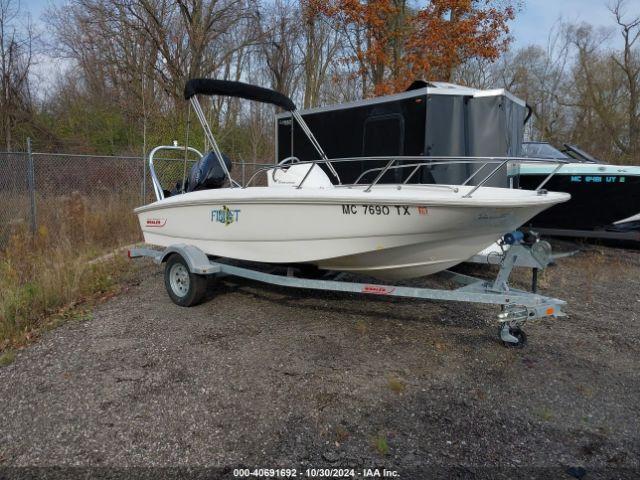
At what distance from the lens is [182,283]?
4.68 meters

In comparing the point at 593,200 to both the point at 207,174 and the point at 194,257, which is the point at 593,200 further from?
the point at 194,257

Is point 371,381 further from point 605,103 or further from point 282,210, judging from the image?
point 605,103

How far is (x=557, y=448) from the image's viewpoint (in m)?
2.39

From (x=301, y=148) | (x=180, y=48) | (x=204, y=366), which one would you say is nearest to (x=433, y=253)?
(x=204, y=366)

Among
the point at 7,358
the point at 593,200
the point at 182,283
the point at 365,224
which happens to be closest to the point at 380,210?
the point at 365,224

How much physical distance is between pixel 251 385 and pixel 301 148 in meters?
5.16

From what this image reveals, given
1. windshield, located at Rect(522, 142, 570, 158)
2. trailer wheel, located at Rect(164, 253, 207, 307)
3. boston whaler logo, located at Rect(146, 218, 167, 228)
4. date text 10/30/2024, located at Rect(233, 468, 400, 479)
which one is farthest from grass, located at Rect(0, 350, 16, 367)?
windshield, located at Rect(522, 142, 570, 158)

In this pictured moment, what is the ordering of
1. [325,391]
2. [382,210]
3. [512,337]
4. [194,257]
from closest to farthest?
[325,391]
[382,210]
[512,337]
[194,257]

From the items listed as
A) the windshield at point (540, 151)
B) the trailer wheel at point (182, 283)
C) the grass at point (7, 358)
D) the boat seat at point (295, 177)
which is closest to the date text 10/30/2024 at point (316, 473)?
the grass at point (7, 358)

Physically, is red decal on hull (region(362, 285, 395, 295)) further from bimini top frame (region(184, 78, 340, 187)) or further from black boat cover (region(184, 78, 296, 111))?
black boat cover (region(184, 78, 296, 111))

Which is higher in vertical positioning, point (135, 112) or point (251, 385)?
point (135, 112)

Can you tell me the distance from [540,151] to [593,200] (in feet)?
4.62

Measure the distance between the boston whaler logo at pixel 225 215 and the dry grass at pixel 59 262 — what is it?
67.1 inches

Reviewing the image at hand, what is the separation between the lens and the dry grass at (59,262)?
421cm
